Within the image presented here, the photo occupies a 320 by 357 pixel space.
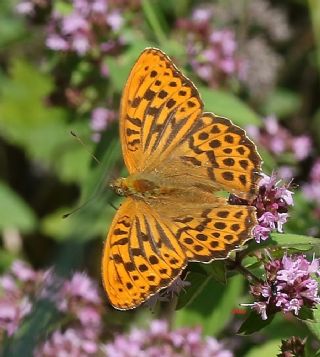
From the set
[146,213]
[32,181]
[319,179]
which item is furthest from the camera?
[32,181]

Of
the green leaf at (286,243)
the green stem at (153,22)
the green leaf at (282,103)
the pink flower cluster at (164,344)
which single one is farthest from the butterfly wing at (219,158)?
the green leaf at (282,103)

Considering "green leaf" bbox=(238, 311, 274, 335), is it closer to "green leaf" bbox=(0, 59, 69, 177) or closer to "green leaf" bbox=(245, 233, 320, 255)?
"green leaf" bbox=(245, 233, 320, 255)

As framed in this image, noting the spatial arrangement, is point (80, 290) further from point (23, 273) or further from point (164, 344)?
point (164, 344)

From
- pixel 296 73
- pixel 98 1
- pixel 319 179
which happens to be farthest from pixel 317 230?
pixel 296 73

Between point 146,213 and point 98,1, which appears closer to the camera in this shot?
point 146,213

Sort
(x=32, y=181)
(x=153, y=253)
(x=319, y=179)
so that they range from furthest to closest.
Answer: (x=32, y=181)
(x=319, y=179)
(x=153, y=253)

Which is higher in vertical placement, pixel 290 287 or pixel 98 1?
pixel 98 1

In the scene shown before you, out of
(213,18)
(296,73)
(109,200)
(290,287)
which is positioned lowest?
(296,73)

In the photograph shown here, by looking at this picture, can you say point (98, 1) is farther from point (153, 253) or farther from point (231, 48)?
point (153, 253)
